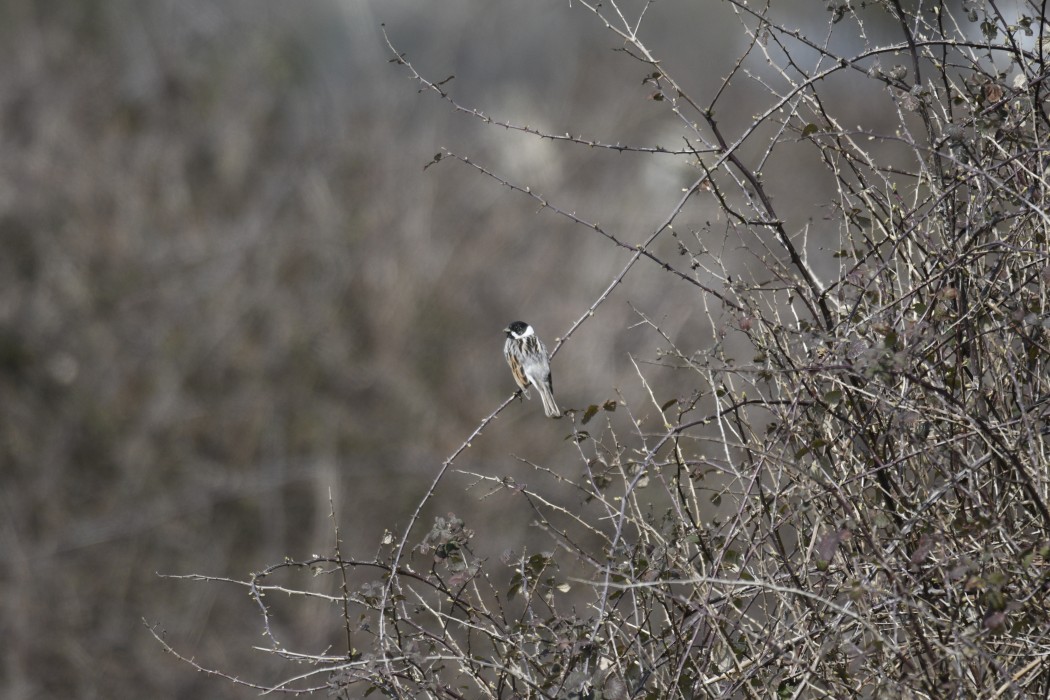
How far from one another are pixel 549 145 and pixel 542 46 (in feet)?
5.97

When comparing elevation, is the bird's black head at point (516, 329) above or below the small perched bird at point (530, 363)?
above

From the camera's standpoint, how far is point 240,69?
1617 centimetres

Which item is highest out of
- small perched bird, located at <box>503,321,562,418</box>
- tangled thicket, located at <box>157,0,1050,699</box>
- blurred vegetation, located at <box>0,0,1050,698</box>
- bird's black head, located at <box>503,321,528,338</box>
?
blurred vegetation, located at <box>0,0,1050,698</box>

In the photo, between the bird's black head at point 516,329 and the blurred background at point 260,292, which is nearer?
the bird's black head at point 516,329

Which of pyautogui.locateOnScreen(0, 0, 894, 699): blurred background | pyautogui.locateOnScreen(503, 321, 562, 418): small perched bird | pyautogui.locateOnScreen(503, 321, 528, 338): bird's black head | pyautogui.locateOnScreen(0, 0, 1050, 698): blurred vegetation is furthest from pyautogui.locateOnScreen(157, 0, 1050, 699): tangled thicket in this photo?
pyautogui.locateOnScreen(0, 0, 894, 699): blurred background

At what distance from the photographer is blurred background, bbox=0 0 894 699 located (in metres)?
12.8

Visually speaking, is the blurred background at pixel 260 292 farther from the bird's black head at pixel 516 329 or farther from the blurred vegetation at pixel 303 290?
the bird's black head at pixel 516 329

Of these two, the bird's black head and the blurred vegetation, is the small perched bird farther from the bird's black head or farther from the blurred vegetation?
the blurred vegetation

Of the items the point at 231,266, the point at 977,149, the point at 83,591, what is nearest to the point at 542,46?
the point at 231,266

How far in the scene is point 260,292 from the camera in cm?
1416

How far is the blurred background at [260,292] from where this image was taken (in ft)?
42.0

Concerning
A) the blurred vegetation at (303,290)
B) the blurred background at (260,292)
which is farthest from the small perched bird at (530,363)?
the blurred background at (260,292)

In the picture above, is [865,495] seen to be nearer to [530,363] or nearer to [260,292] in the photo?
[530,363]

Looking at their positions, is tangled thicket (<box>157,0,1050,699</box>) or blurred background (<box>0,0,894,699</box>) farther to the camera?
blurred background (<box>0,0,894,699</box>)
